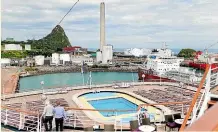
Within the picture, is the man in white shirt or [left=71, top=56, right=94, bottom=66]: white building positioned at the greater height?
[left=71, top=56, right=94, bottom=66]: white building

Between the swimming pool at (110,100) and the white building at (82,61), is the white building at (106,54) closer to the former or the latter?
the white building at (82,61)

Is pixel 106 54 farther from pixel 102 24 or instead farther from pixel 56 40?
pixel 56 40

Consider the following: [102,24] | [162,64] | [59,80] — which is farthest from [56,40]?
[162,64]

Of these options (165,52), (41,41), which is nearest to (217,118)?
(165,52)

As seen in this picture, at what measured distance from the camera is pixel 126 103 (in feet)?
48.5

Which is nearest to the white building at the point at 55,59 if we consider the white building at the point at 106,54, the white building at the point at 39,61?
the white building at the point at 39,61

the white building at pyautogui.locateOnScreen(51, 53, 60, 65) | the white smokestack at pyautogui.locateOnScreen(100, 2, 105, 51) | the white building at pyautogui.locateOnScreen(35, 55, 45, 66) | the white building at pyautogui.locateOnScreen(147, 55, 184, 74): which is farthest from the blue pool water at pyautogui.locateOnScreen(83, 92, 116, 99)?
the white building at pyautogui.locateOnScreen(51, 53, 60, 65)

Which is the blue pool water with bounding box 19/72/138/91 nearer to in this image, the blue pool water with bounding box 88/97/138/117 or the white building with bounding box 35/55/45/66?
the white building with bounding box 35/55/45/66

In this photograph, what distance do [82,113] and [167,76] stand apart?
2912 cm

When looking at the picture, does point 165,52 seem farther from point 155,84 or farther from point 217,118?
point 217,118

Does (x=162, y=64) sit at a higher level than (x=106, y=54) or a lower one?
lower

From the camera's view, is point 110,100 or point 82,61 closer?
point 110,100

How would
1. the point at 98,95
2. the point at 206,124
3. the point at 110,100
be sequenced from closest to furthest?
the point at 206,124 → the point at 110,100 → the point at 98,95

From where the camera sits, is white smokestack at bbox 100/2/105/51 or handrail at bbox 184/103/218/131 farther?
white smokestack at bbox 100/2/105/51
